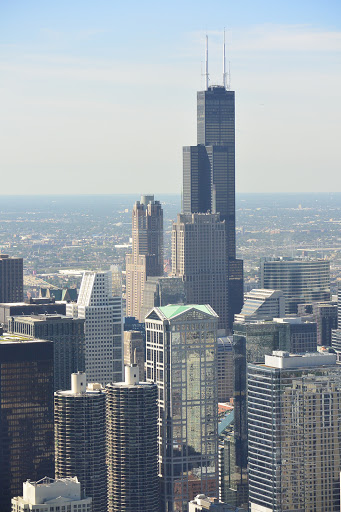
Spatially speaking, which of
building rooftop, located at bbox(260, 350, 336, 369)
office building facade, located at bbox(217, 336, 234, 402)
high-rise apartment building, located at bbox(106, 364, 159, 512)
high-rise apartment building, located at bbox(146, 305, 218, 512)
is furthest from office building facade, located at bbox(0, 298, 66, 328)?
building rooftop, located at bbox(260, 350, 336, 369)

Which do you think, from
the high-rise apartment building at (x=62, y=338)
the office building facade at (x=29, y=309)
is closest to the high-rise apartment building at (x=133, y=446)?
the high-rise apartment building at (x=62, y=338)

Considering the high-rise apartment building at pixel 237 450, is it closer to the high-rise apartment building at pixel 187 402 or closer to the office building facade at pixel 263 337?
the office building facade at pixel 263 337

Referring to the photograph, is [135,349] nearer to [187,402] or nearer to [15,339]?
[187,402]

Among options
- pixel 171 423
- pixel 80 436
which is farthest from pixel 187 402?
pixel 80 436

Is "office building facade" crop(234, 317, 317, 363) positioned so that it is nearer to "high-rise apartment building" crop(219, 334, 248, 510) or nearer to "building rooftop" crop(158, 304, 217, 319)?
"high-rise apartment building" crop(219, 334, 248, 510)

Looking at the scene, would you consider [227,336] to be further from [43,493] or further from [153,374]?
[43,493]
